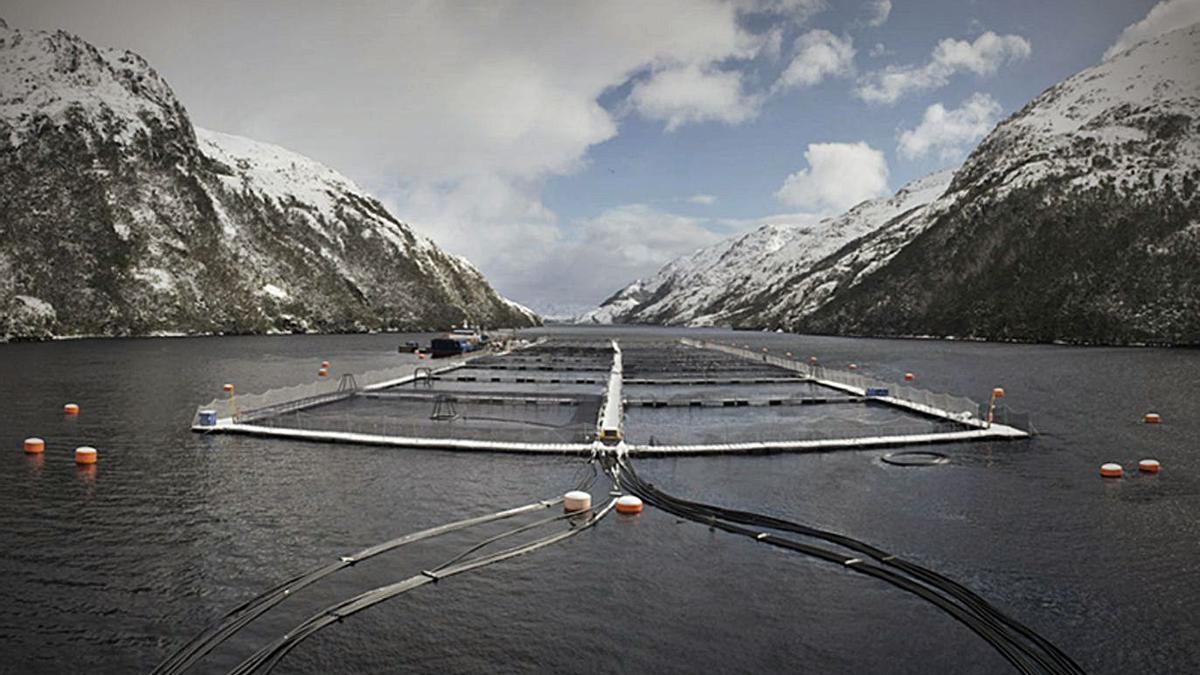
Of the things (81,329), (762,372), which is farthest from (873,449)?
(81,329)

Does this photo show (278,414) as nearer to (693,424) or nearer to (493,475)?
(493,475)

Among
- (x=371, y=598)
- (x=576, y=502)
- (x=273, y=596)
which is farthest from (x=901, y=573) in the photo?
(x=273, y=596)

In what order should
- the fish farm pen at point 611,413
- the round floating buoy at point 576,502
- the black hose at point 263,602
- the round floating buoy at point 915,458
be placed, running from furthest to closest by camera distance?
the fish farm pen at point 611,413, the round floating buoy at point 915,458, the round floating buoy at point 576,502, the black hose at point 263,602

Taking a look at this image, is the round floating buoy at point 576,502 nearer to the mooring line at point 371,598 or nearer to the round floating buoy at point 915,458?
the mooring line at point 371,598

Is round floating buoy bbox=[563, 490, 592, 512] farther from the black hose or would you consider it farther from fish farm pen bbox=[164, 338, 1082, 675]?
Result: the black hose

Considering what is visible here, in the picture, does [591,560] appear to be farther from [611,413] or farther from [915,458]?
[611,413]

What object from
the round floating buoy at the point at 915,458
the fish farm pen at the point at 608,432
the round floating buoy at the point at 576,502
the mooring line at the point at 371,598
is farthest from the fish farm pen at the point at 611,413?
the mooring line at the point at 371,598

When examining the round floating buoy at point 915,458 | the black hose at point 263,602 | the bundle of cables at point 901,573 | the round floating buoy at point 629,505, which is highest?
A: the round floating buoy at point 915,458
